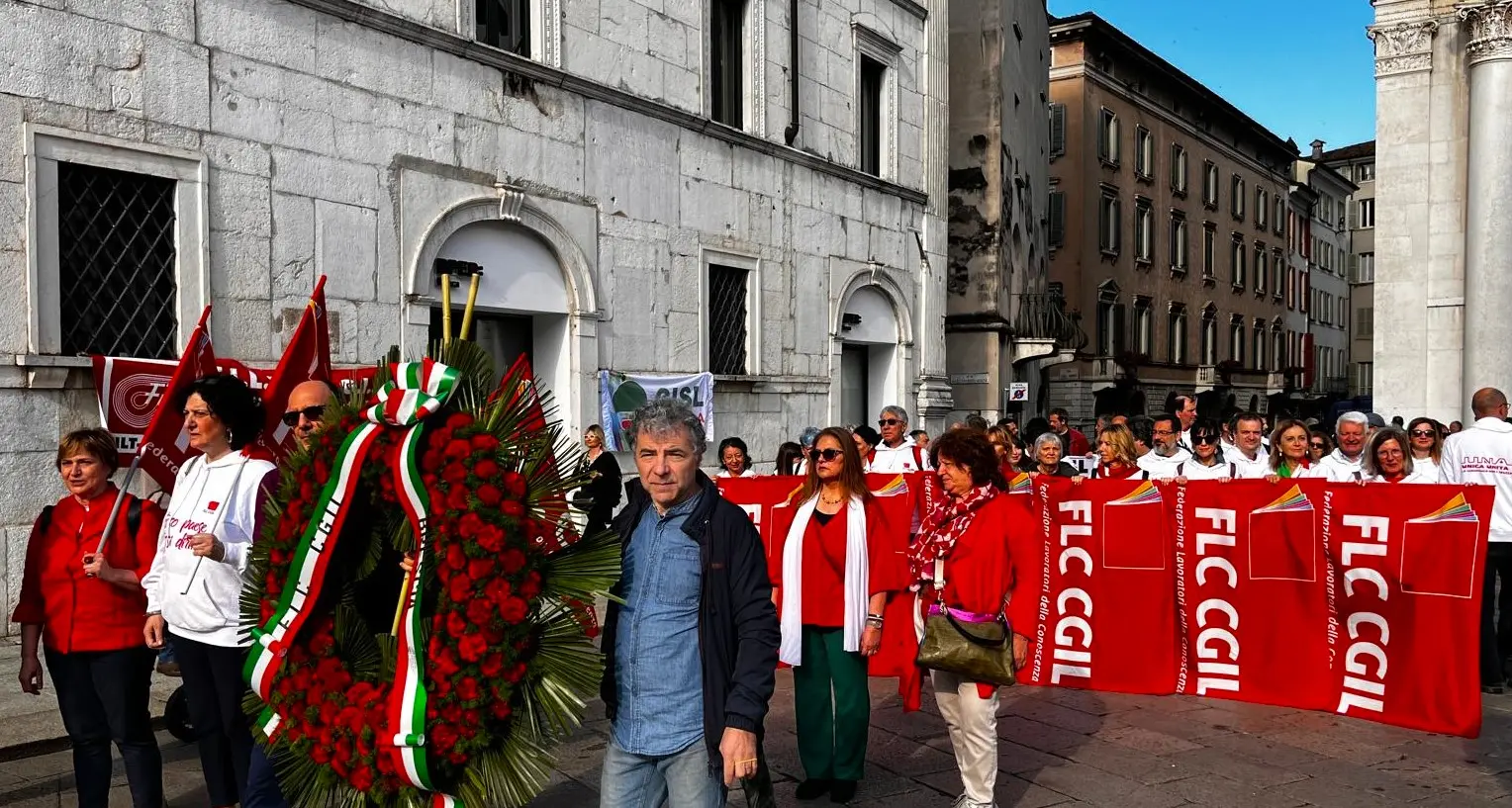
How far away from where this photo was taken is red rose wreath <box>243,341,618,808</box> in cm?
364

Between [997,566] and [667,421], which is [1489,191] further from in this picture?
[667,421]

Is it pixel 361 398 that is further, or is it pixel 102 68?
pixel 102 68

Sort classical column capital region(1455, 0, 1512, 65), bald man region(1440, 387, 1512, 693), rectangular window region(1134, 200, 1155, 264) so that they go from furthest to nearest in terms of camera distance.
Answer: rectangular window region(1134, 200, 1155, 264), classical column capital region(1455, 0, 1512, 65), bald man region(1440, 387, 1512, 693)

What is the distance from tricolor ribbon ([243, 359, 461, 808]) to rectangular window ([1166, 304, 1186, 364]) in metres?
47.8

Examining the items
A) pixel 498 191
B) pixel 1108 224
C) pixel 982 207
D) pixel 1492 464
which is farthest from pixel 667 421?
pixel 1108 224

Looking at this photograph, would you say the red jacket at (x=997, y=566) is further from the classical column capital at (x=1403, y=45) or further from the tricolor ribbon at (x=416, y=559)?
the classical column capital at (x=1403, y=45)

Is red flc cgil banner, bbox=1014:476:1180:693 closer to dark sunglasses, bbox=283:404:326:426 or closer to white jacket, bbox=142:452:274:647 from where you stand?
dark sunglasses, bbox=283:404:326:426

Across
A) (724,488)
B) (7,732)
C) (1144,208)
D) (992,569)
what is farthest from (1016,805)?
(1144,208)

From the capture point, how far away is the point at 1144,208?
46219 mm

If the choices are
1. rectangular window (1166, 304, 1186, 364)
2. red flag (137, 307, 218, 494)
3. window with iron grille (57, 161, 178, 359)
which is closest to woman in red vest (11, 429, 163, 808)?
red flag (137, 307, 218, 494)

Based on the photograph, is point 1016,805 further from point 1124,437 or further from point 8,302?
point 8,302

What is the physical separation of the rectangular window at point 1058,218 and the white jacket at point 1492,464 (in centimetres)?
3471

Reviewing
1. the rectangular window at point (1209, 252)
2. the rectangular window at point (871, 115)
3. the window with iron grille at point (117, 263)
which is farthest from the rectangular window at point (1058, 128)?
the window with iron grille at point (117, 263)

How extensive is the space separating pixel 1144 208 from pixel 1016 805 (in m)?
43.5
